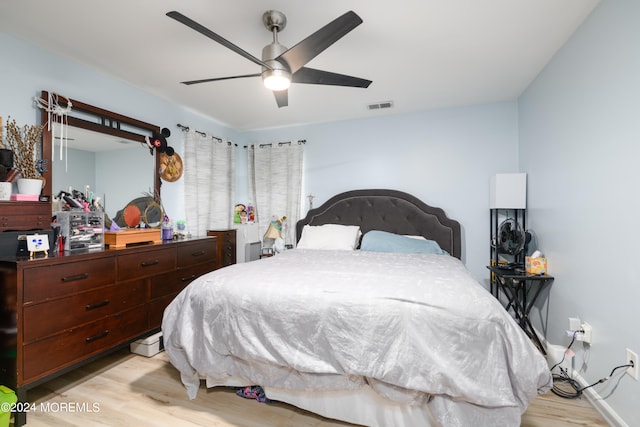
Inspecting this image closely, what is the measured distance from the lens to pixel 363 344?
4.98ft

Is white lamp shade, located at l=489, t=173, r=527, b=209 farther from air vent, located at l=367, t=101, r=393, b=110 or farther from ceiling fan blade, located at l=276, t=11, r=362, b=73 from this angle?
ceiling fan blade, located at l=276, t=11, r=362, b=73

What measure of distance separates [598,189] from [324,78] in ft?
5.94

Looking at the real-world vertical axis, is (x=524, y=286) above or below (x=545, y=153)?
below

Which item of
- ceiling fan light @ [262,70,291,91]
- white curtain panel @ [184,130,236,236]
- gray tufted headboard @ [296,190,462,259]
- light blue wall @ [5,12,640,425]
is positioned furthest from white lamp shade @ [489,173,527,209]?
white curtain panel @ [184,130,236,236]

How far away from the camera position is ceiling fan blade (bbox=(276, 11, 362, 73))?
1.53 meters

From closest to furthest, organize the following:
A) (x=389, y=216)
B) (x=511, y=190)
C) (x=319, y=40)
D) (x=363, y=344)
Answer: (x=363, y=344)
(x=319, y=40)
(x=511, y=190)
(x=389, y=216)

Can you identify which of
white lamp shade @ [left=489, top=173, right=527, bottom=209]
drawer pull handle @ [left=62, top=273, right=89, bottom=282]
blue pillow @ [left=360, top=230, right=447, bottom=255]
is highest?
white lamp shade @ [left=489, top=173, right=527, bottom=209]

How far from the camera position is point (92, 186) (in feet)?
8.77

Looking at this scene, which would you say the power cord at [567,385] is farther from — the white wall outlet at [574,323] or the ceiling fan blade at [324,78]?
the ceiling fan blade at [324,78]

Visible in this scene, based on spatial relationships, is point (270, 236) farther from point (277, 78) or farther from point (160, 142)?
point (277, 78)

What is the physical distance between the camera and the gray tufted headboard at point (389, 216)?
3438mm

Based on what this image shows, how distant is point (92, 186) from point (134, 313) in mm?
1186

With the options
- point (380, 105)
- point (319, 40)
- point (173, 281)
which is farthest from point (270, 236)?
point (319, 40)

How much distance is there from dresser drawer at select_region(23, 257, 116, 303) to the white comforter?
641 mm
